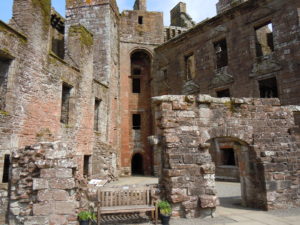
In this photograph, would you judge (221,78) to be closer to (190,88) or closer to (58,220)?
(190,88)

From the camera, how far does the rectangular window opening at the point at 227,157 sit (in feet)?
51.1

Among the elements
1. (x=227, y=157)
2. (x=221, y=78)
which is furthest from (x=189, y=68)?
(x=227, y=157)

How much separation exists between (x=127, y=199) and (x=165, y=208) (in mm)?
1050

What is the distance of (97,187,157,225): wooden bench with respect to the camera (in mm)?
6273

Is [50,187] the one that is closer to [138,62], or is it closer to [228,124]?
[228,124]

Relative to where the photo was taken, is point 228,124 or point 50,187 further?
point 228,124

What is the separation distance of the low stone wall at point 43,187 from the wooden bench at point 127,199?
0.79m

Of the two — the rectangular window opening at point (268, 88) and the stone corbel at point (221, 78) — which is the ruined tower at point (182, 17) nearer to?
the stone corbel at point (221, 78)

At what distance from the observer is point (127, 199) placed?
6.63 m

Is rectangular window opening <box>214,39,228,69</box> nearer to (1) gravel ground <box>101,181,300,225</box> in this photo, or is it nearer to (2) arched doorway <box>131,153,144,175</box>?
(2) arched doorway <box>131,153,144,175</box>

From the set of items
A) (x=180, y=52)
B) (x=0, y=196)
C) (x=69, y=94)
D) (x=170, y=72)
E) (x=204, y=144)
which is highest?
(x=180, y=52)

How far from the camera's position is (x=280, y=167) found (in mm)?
Result: 7742

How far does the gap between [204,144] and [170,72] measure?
13.6 meters

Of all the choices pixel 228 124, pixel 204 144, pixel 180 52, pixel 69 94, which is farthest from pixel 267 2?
pixel 69 94
